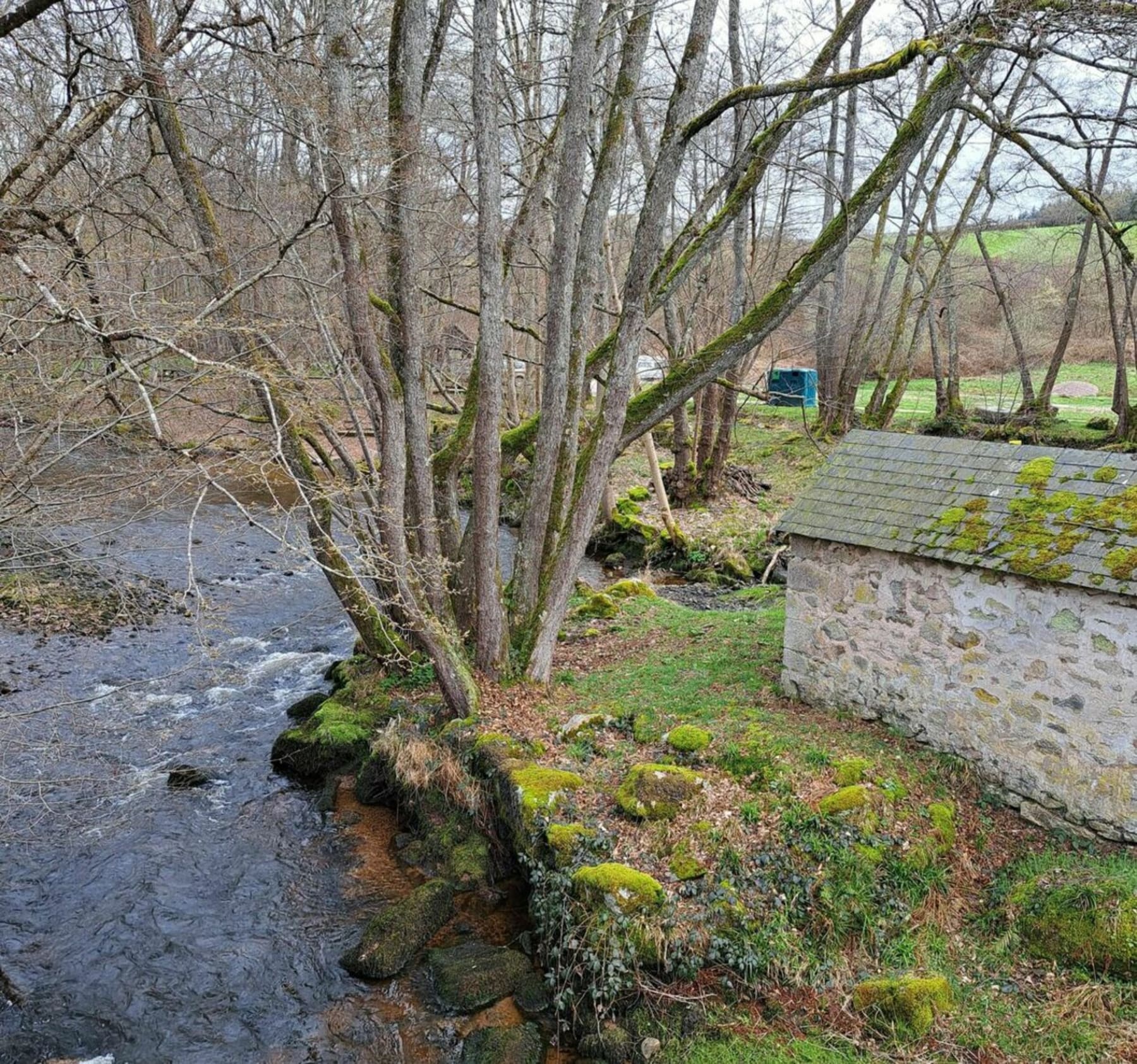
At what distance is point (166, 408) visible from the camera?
8094 mm

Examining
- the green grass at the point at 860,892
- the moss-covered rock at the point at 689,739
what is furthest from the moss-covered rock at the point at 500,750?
the moss-covered rock at the point at 689,739

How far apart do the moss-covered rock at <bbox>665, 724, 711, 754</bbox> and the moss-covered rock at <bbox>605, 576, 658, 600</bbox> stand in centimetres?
573

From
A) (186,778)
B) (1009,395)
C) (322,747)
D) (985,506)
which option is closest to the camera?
(985,506)

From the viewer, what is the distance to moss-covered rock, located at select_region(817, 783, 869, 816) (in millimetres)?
6105

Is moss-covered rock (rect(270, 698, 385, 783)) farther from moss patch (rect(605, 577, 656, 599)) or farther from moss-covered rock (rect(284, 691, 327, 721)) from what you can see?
moss patch (rect(605, 577, 656, 599))

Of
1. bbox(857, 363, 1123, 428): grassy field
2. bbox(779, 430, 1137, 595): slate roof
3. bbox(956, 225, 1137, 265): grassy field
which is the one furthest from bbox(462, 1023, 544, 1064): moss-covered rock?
bbox(956, 225, 1137, 265): grassy field

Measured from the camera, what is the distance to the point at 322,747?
873 cm

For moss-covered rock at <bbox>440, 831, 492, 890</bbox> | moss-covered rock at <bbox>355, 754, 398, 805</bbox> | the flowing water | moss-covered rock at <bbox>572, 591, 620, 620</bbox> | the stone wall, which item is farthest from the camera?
moss-covered rock at <bbox>572, 591, 620, 620</bbox>

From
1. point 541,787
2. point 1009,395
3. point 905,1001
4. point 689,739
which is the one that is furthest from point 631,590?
point 1009,395

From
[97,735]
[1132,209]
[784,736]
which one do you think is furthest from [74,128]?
[1132,209]

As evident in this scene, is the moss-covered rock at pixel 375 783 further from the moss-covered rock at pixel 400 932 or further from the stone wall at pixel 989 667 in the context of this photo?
the stone wall at pixel 989 667

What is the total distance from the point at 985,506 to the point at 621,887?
14.7ft

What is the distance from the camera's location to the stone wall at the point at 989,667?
592 centimetres

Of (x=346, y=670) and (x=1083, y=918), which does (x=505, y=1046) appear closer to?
→ (x=1083, y=918)
